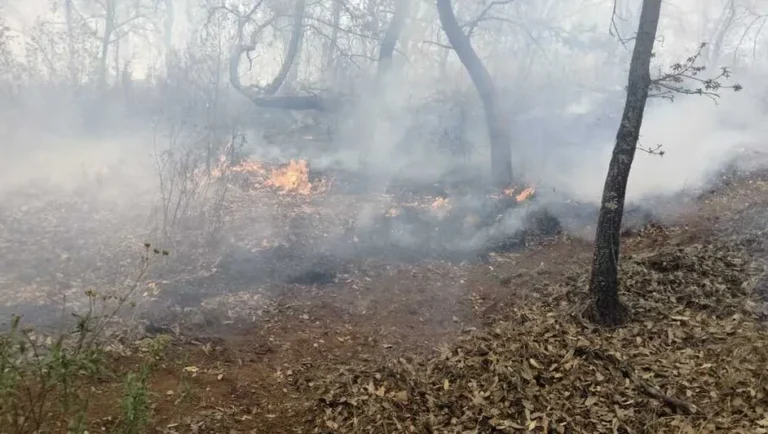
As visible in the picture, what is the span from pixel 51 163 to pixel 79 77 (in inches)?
218

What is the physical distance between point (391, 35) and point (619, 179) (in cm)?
1043

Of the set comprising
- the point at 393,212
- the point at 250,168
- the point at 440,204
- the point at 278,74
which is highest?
the point at 278,74

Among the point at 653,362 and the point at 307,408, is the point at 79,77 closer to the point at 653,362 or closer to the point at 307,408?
the point at 307,408

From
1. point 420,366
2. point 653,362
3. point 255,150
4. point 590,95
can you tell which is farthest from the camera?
point 590,95

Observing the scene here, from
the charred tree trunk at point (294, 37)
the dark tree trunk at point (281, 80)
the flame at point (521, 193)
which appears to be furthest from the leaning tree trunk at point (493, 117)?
the dark tree trunk at point (281, 80)

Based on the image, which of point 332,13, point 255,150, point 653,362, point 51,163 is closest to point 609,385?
point 653,362

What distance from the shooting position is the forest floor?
4.21 m

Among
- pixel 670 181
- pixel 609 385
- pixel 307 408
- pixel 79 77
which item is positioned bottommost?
pixel 307 408

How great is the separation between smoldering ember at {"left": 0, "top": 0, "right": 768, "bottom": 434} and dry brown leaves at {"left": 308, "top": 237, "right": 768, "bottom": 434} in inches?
1.0

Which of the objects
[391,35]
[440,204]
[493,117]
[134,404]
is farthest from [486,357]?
[391,35]

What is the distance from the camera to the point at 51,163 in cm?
1193

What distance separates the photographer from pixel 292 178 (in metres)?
12.1

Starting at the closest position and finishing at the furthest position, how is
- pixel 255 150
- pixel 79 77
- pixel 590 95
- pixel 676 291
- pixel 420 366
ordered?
pixel 420 366, pixel 676 291, pixel 255 150, pixel 79 77, pixel 590 95

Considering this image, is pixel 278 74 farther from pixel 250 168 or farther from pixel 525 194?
pixel 525 194
